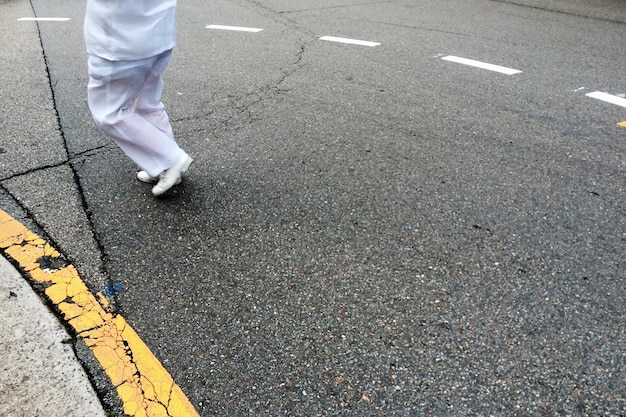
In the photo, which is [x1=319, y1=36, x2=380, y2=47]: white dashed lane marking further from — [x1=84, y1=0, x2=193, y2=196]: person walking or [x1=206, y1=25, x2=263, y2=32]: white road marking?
[x1=84, y1=0, x2=193, y2=196]: person walking

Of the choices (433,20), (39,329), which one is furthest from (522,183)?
(433,20)

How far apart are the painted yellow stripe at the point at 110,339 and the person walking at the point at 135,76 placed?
75 centimetres

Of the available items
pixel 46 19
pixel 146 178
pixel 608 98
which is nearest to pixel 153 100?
pixel 146 178

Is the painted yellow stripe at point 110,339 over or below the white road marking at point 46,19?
below

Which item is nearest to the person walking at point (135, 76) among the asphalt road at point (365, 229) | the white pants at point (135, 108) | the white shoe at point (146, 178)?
the white pants at point (135, 108)

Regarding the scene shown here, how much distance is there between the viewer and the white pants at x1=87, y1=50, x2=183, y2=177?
9.49 ft

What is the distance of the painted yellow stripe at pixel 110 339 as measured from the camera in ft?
6.78

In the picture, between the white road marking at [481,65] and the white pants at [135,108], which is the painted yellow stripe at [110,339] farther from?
the white road marking at [481,65]

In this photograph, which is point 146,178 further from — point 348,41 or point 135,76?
point 348,41

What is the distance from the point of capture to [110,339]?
2.34 m

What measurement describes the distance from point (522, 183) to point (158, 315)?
2354 mm

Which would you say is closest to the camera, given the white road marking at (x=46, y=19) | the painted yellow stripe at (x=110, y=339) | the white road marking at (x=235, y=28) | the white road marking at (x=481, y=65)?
the painted yellow stripe at (x=110, y=339)

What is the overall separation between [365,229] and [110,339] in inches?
57.0

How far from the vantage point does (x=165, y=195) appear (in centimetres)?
341
